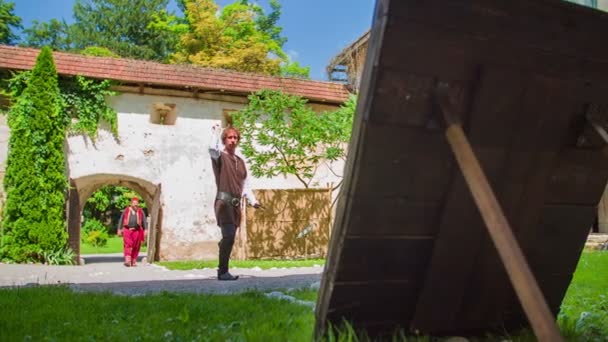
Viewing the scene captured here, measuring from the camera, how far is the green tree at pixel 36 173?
41.5ft

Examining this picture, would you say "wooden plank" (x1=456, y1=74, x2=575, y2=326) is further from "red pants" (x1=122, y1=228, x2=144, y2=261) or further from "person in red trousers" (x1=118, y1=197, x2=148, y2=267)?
"person in red trousers" (x1=118, y1=197, x2=148, y2=267)

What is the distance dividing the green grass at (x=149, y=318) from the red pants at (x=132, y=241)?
849 cm

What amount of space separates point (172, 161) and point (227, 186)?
9.02 m

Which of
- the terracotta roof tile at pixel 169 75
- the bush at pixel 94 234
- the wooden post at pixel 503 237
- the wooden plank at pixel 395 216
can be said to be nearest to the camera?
the wooden post at pixel 503 237

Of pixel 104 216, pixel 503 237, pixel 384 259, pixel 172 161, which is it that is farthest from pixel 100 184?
pixel 104 216

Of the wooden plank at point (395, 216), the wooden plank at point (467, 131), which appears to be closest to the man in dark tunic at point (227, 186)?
the wooden plank at point (467, 131)

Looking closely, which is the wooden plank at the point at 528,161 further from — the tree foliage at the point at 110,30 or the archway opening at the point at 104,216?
the tree foliage at the point at 110,30

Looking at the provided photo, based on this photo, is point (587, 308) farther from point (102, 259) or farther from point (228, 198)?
point (102, 259)

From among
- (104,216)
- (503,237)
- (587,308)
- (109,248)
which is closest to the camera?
(503,237)

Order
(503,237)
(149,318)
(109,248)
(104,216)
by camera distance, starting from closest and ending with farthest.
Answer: (503,237)
(149,318)
(109,248)
(104,216)

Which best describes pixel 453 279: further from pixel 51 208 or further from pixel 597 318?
pixel 51 208

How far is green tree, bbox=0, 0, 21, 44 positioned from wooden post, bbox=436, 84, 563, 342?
3434 cm

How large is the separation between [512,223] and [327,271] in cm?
82

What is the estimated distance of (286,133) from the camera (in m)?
14.9
